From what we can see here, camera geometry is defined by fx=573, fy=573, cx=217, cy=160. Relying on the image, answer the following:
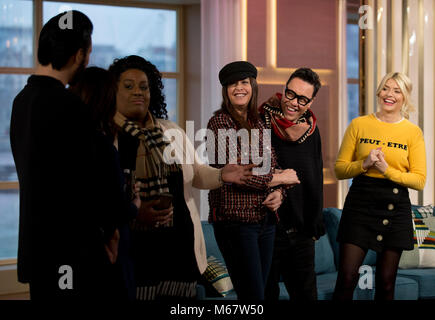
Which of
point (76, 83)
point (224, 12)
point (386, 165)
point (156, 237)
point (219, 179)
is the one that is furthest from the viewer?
point (224, 12)

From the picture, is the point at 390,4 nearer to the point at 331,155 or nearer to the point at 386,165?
the point at 331,155

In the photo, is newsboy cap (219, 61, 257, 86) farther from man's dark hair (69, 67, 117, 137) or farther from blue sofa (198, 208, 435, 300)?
blue sofa (198, 208, 435, 300)

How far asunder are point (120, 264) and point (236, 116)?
83 centimetres

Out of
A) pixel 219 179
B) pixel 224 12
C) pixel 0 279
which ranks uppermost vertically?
pixel 224 12

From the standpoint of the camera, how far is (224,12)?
15.9 ft

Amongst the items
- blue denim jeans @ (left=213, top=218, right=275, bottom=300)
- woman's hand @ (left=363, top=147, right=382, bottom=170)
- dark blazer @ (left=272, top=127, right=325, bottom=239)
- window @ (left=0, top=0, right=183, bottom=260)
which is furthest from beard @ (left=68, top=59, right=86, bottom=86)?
window @ (left=0, top=0, right=183, bottom=260)

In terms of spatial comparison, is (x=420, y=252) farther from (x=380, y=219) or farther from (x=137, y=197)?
(x=137, y=197)

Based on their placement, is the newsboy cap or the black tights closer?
the newsboy cap

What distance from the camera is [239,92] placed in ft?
7.95

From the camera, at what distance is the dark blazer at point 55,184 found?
1.72m

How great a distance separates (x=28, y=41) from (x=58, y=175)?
3.94m

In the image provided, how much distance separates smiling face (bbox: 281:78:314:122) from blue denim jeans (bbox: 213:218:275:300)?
1.77 ft

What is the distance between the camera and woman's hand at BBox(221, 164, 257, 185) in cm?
230
